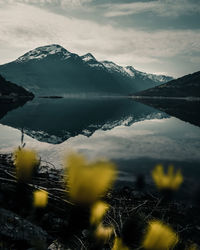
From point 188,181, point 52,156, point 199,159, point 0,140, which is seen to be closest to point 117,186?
point 188,181

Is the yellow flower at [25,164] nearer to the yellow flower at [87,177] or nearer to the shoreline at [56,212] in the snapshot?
the shoreline at [56,212]

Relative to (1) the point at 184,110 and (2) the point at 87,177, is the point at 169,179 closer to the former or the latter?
(2) the point at 87,177

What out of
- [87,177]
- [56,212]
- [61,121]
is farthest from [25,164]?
[61,121]

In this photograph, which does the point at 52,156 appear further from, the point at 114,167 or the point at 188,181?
the point at 114,167

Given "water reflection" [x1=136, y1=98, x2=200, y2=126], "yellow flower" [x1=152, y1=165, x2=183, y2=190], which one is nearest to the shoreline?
"yellow flower" [x1=152, y1=165, x2=183, y2=190]

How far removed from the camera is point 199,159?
1841 centimetres

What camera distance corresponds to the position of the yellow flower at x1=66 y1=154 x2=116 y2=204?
81 cm

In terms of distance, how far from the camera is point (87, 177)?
851 mm

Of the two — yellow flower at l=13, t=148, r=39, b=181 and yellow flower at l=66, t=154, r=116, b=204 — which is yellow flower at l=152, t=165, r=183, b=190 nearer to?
yellow flower at l=66, t=154, r=116, b=204

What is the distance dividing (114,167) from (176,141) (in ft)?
88.8

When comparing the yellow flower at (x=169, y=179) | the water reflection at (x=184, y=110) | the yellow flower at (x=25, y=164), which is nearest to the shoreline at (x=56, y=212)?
the yellow flower at (x=169, y=179)

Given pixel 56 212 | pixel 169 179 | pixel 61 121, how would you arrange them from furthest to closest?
pixel 61 121, pixel 56 212, pixel 169 179

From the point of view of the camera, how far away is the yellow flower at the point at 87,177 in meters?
0.81

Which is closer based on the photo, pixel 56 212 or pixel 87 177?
pixel 87 177
